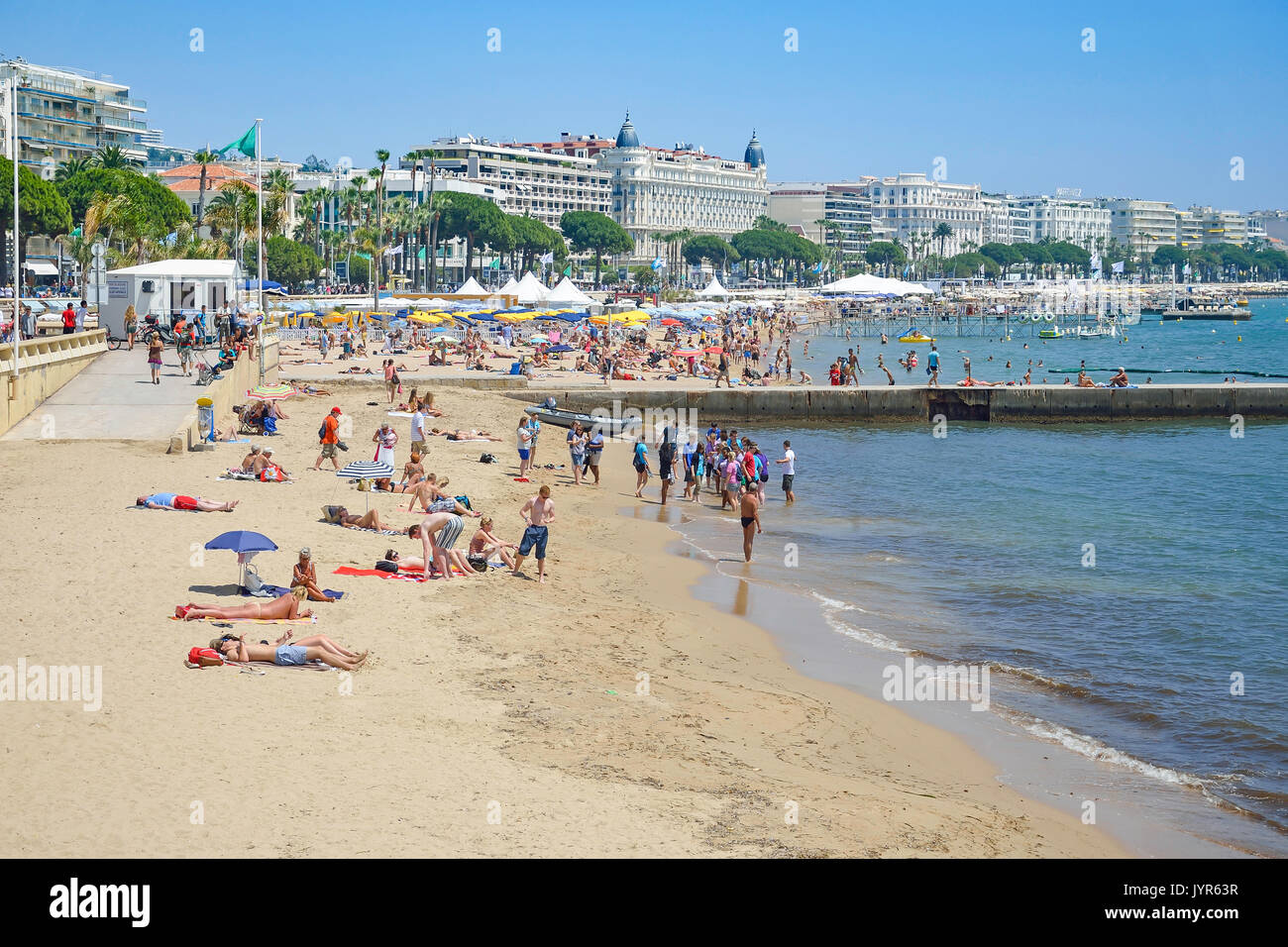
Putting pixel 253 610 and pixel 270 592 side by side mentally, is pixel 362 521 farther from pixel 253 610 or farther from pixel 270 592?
pixel 253 610

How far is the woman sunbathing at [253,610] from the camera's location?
1146cm

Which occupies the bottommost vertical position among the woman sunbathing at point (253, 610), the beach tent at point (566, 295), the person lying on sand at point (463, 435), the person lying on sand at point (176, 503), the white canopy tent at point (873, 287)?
the woman sunbathing at point (253, 610)

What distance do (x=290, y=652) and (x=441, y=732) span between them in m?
1.86

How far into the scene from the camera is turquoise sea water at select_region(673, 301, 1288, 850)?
38.5ft

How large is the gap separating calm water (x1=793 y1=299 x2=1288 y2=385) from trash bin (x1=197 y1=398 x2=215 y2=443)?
32.0 meters

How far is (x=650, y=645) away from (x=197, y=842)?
6.82 meters

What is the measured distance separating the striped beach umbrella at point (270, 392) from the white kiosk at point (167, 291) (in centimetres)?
346

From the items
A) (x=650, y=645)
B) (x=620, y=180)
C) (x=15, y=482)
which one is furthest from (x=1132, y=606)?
(x=620, y=180)

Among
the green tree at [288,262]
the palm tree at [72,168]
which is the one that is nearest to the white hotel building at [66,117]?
the palm tree at [72,168]

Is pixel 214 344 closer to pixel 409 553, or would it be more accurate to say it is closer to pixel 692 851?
pixel 409 553

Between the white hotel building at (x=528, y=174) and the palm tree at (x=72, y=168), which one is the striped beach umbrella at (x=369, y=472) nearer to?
the palm tree at (x=72, y=168)

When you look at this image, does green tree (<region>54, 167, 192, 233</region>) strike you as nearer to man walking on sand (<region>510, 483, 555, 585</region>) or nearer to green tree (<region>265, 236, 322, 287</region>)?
green tree (<region>265, 236, 322, 287</region>)

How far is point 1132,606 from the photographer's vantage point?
16.6 metres

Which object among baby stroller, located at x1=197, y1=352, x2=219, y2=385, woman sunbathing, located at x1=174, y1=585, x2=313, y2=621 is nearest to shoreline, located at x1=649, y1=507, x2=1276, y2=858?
woman sunbathing, located at x1=174, y1=585, x2=313, y2=621
